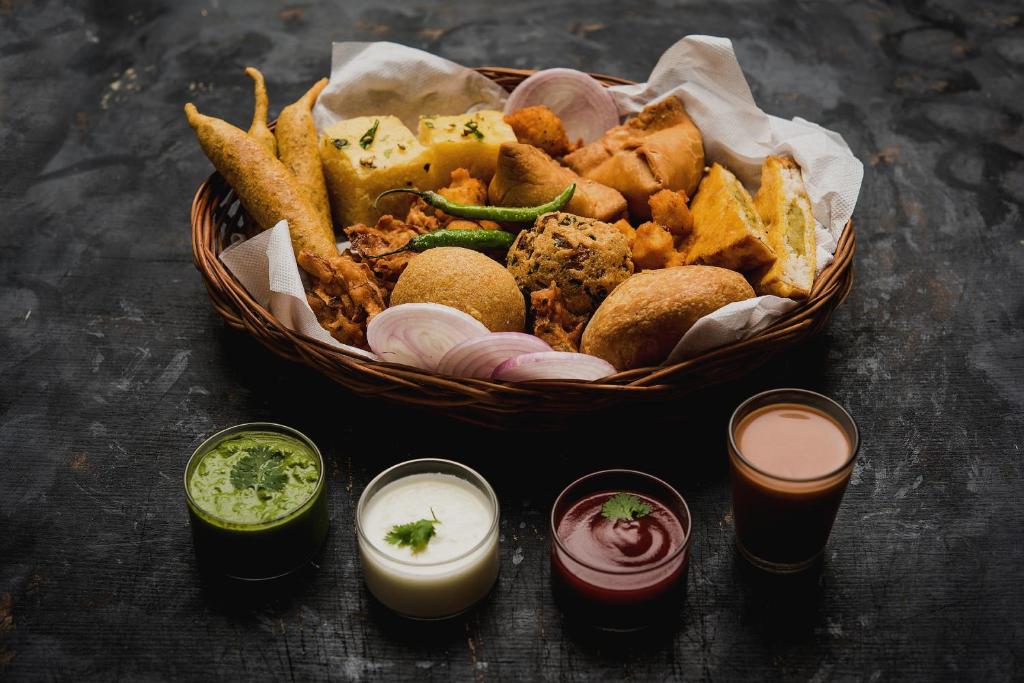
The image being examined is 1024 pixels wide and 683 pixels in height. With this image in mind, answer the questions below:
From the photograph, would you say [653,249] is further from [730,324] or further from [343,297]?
[343,297]

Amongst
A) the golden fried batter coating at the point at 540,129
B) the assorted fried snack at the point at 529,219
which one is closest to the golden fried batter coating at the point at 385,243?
the assorted fried snack at the point at 529,219

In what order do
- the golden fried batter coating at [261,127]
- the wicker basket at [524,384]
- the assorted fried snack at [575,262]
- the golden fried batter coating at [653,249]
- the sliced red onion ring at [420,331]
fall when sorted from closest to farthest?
the wicker basket at [524,384]
the sliced red onion ring at [420,331]
the assorted fried snack at [575,262]
the golden fried batter coating at [653,249]
the golden fried batter coating at [261,127]

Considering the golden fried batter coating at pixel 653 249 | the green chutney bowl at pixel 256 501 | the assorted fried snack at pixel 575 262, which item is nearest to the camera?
the green chutney bowl at pixel 256 501

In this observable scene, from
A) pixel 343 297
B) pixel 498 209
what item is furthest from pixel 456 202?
pixel 343 297

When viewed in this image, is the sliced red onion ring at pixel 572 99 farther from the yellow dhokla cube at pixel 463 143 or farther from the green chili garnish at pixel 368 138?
the green chili garnish at pixel 368 138

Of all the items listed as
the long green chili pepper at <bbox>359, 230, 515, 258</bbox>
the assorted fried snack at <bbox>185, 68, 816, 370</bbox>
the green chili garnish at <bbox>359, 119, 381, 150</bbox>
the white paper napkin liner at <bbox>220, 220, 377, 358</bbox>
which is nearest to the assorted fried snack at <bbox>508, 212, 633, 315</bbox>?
the assorted fried snack at <bbox>185, 68, 816, 370</bbox>

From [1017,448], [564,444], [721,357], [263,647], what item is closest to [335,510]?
[263,647]
